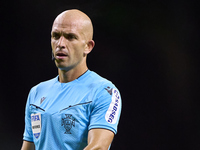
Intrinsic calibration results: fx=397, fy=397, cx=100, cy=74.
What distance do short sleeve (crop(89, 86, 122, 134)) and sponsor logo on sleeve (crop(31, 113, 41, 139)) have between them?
22cm

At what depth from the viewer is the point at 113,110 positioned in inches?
57.5

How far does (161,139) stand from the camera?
262cm

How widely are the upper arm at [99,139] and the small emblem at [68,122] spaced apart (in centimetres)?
8

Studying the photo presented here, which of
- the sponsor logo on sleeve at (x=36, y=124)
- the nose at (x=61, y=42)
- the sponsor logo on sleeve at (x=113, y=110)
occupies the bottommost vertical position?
the sponsor logo on sleeve at (x=36, y=124)

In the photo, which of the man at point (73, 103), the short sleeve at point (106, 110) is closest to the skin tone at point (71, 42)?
the man at point (73, 103)

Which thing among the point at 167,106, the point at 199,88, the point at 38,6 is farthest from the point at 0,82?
the point at 199,88

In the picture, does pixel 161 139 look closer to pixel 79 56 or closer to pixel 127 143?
pixel 127 143

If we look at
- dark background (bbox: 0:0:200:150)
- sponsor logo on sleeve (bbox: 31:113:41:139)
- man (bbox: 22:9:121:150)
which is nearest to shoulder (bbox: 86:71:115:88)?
man (bbox: 22:9:121:150)

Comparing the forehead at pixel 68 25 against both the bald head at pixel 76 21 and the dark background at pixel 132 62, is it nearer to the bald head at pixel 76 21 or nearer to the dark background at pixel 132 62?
the bald head at pixel 76 21

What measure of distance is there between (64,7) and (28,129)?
139 centimetres

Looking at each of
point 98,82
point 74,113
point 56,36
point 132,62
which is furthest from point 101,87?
point 132,62

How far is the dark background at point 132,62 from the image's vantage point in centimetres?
263

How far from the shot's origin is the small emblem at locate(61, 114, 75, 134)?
143 centimetres

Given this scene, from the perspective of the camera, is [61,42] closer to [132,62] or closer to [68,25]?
[68,25]
